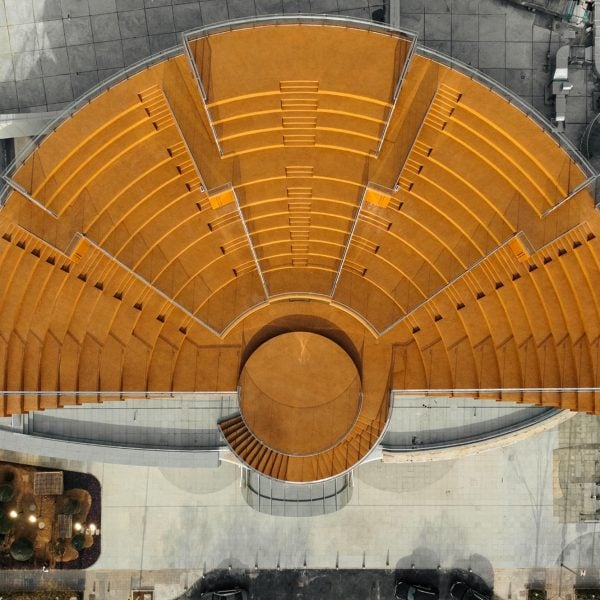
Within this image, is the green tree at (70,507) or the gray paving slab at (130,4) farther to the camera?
the green tree at (70,507)

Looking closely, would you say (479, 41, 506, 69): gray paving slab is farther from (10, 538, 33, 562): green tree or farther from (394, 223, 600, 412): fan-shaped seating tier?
(10, 538, 33, 562): green tree

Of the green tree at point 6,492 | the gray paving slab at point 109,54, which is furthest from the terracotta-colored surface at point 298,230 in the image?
the green tree at point 6,492

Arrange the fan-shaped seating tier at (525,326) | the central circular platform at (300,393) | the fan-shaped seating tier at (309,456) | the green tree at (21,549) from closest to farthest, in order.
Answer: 1. the fan-shaped seating tier at (525,326)
2. the fan-shaped seating tier at (309,456)
3. the central circular platform at (300,393)
4. the green tree at (21,549)

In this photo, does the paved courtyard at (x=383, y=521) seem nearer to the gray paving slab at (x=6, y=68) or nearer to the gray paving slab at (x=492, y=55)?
the gray paving slab at (x=492, y=55)

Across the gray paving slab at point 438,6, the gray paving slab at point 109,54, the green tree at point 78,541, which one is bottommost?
the green tree at point 78,541

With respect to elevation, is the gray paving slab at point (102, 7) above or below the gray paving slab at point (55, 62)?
above

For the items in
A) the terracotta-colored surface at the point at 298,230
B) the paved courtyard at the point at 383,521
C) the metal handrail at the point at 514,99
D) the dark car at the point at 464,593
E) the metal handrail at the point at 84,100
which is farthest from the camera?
the paved courtyard at the point at 383,521

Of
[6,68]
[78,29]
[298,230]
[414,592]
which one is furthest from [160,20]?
[414,592]
